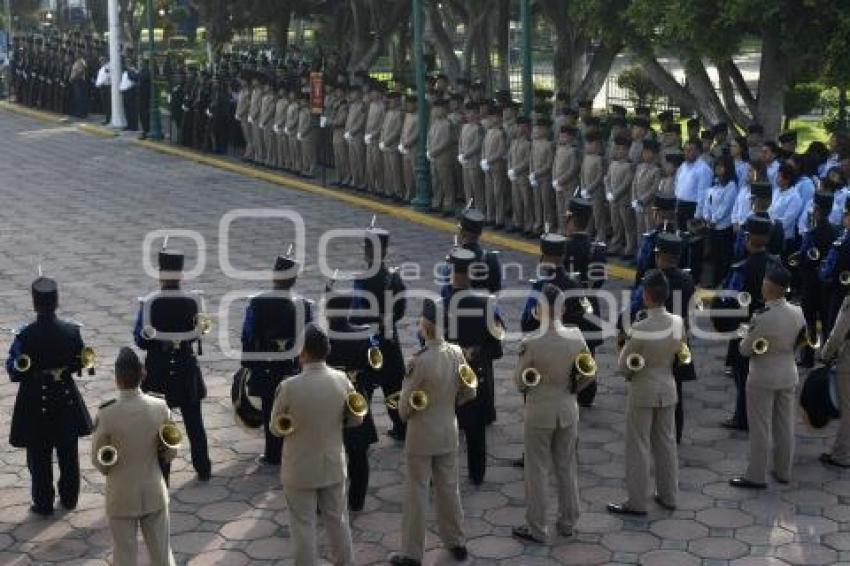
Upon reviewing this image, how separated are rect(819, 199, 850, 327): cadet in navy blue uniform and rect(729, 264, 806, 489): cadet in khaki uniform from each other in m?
2.18

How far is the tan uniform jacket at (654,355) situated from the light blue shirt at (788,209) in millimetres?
5043

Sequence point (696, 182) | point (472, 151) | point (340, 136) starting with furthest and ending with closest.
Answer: point (340, 136), point (472, 151), point (696, 182)

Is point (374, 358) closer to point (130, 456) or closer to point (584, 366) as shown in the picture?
point (584, 366)

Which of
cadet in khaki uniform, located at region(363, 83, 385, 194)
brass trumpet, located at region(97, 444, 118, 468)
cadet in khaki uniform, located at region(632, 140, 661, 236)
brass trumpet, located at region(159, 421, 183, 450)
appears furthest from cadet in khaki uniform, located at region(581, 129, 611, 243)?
brass trumpet, located at region(97, 444, 118, 468)

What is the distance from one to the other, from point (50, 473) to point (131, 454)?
206 cm

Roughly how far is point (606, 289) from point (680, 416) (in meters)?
4.90

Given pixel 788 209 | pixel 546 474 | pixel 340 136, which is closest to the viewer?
pixel 546 474

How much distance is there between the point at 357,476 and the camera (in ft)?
31.6

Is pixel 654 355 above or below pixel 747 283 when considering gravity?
below

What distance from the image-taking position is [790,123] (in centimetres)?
2973

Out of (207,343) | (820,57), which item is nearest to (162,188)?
(207,343)

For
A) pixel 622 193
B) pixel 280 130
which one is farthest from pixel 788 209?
pixel 280 130

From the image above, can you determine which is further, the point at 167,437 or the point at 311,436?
the point at 311,436

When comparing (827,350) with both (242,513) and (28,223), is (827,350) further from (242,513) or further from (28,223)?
(28,223)
